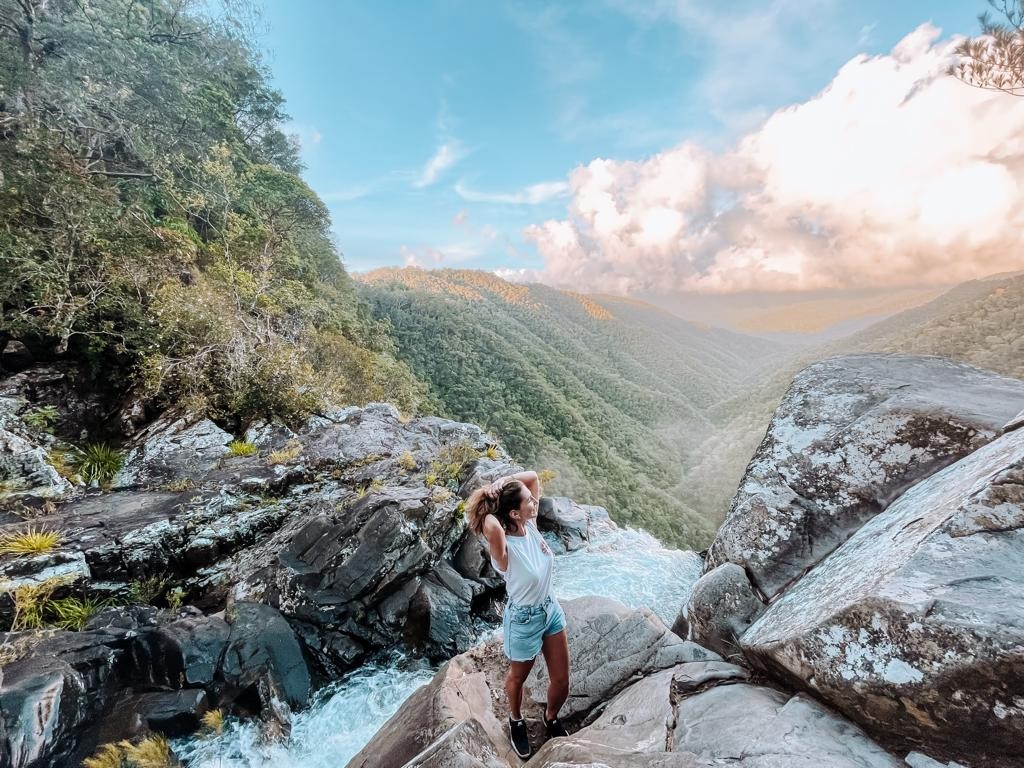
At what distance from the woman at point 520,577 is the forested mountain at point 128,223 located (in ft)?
37.7

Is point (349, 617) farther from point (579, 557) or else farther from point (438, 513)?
point (579, 557)

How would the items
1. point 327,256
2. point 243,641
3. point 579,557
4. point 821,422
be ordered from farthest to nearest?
point 327,256 → point 579,557 → point 243,641 → point 821,422

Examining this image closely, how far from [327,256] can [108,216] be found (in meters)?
27.2

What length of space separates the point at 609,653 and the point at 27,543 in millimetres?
9821

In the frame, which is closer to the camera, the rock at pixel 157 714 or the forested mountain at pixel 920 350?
the rock at pixel 157 714

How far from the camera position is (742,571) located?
480cm

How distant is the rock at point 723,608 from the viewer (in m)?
4.51

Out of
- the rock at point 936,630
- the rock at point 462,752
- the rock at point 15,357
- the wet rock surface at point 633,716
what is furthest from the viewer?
the rock at point 15,357

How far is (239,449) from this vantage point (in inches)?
452

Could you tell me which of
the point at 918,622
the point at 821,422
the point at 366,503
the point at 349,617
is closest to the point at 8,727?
the point at 349,617

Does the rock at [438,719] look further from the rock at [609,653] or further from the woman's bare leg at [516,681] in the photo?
the rock at [609,653]

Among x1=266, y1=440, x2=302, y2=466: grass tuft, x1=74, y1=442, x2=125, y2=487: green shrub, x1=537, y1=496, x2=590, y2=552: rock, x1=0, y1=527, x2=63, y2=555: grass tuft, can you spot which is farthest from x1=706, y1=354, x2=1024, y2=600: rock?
x1=74, y1=442, x2=125, y2=487: green shrub

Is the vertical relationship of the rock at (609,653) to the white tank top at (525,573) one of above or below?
below

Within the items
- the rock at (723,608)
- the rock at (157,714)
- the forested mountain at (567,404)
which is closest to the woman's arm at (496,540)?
the rock at (723,608)
